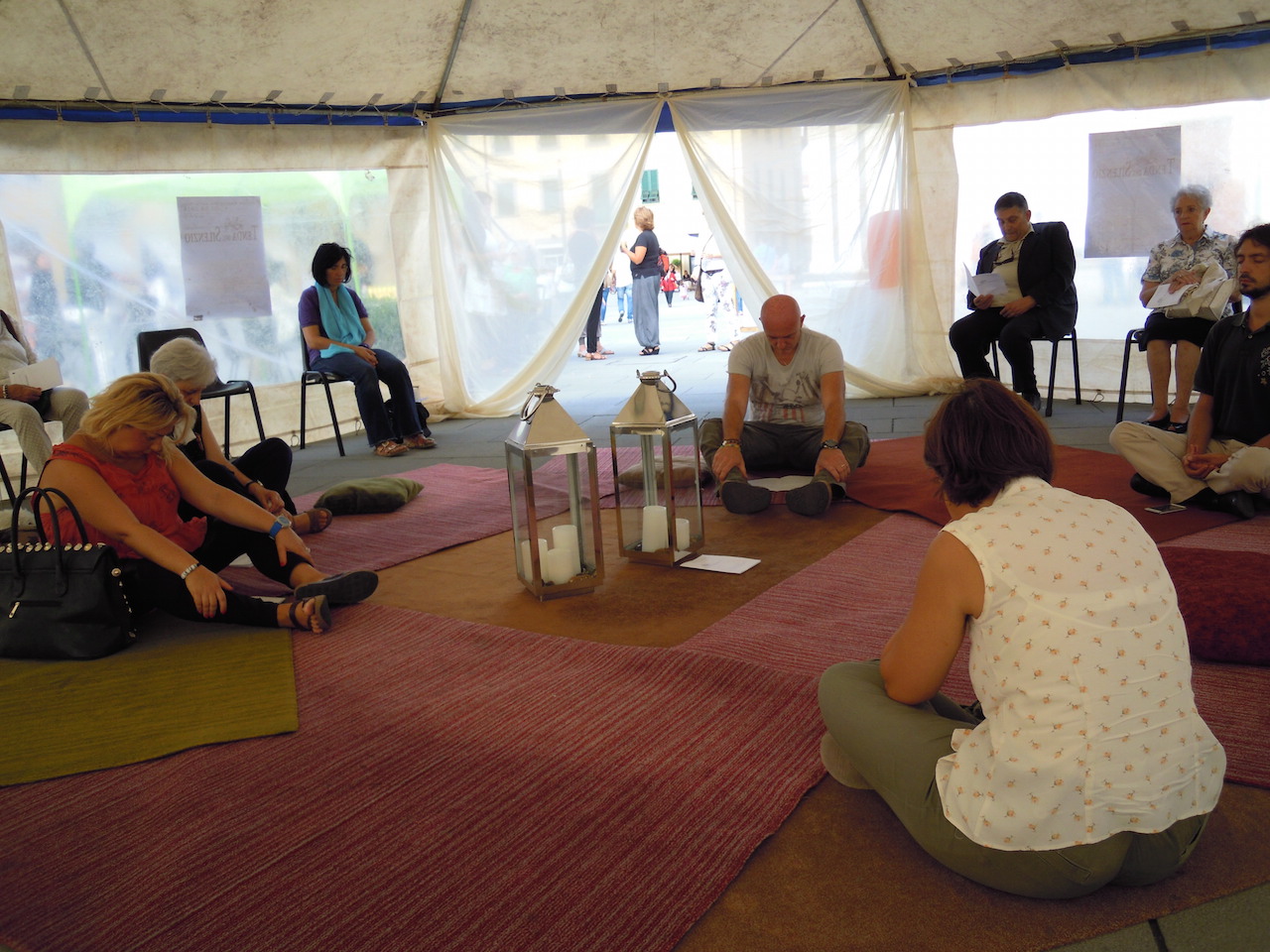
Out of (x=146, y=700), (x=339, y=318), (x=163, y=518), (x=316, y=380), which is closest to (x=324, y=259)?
(x=339, y=318)

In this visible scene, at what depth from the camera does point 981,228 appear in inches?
253

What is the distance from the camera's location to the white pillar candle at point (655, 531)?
136 inches

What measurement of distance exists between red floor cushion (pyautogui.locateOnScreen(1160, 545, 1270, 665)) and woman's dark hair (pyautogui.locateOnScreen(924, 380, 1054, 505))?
98cm

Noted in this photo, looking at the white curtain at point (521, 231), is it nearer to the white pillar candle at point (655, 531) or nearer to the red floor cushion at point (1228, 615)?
the white pillar candle at point (655, 531)

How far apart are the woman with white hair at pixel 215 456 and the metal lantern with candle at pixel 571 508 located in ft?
3.42

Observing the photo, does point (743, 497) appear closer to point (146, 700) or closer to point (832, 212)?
point (146, 700)

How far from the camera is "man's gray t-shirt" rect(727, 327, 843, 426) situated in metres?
4.25

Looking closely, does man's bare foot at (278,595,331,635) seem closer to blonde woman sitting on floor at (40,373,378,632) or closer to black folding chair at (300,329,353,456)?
blonde woman sitting on floor at (40,373,378,632)

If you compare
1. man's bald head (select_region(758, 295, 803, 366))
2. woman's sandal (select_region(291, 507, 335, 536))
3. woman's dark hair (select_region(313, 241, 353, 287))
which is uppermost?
woman's dark hair (select_region(313, 241, 353, 287))

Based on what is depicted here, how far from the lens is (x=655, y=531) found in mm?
3449

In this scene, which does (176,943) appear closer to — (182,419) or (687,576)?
(182,419)

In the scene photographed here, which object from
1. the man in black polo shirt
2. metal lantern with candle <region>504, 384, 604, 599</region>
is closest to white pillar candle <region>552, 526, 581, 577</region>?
metal lantern with candle <region>504, 384, 604, 599</region>

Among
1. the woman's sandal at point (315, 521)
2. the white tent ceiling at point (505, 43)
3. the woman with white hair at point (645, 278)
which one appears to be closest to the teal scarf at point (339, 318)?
the white tent ceiling at point (505, 43)

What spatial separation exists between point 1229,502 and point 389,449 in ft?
14.0
